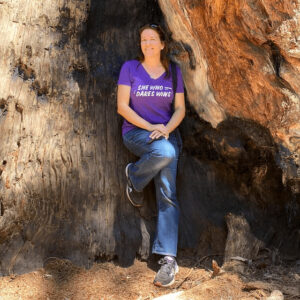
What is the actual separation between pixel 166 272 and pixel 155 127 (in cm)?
118

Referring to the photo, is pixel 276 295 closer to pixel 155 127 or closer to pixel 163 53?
pixel 155 127

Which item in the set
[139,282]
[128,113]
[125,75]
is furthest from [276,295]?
[125,75]

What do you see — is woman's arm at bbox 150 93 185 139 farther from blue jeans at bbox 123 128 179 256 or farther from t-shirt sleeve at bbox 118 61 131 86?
t-shirt sleeve at bbox 118 61 131 86

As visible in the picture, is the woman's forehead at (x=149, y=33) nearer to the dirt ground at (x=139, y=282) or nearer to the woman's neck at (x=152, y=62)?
the woman's neck at (x=152, y=62)

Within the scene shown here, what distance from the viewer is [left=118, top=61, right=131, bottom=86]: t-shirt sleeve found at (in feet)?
13.3

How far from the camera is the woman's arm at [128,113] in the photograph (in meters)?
3.95

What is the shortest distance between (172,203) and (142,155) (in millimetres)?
478

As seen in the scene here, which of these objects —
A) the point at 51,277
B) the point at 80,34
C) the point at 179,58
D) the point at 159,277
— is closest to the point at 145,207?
the point at 159,277

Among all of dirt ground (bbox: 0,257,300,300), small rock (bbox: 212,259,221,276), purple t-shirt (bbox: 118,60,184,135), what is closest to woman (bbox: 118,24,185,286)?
purple t-shirt (bbox: 118,60,184,135)

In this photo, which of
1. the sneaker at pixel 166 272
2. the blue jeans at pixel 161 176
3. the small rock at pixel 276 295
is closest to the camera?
the small rock at pixel 276 295

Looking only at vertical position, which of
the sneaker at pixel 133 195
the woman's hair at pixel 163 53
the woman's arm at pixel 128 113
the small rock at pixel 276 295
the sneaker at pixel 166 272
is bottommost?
the small rock at pixel 276 295

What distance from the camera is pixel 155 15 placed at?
446cm

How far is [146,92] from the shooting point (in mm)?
4066

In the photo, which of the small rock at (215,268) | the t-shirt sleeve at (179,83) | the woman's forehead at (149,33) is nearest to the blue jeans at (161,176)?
the small rock at (215,268)
